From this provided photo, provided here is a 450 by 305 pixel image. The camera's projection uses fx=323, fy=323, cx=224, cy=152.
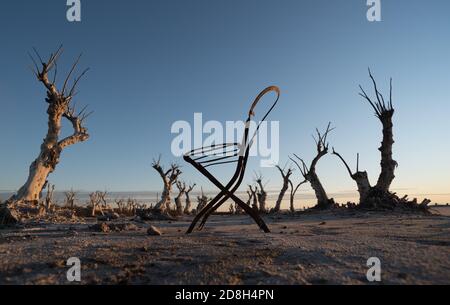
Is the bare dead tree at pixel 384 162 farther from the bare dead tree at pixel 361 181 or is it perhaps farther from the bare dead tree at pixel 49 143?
the bare dead tree at pixel 49 143

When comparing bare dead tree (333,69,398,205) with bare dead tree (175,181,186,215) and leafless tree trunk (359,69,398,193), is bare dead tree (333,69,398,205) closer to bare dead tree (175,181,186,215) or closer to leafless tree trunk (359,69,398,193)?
leafless tree trunk (359,69,398,193)

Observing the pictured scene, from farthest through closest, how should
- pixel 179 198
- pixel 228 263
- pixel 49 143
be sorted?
1. pixel 179 198
2. pixel 49 143
3. pixel 228 263

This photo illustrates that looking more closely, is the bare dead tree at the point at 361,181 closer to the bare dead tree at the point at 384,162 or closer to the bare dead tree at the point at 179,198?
the bare dead tree at the point at 384,162

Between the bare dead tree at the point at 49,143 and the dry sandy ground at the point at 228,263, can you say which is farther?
the bare dead tree at the point at 49,143

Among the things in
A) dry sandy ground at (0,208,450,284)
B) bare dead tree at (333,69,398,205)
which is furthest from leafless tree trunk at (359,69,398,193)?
dry sandy ground at (0,208,450,284)

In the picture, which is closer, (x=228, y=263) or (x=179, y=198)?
(x=228, y=263)

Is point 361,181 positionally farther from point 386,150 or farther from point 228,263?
point 228,263

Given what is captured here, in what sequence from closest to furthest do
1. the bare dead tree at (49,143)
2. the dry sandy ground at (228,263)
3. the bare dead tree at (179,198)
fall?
the dry sandy ground at (228,263)
the bare dead tree at (49,143)
the bare dead tree at (179,198)

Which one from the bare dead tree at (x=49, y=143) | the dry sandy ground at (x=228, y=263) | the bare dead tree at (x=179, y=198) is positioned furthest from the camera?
the bare dead tree at (x=179, y=198)

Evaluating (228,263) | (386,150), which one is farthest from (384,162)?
(228,263)

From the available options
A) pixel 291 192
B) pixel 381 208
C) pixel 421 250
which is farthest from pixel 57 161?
pixel 291 192

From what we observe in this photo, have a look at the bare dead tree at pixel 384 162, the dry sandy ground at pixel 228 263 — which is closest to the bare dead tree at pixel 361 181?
the bare dead tree at pixel 384 162

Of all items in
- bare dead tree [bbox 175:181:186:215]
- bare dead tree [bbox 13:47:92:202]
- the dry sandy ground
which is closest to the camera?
the dry sandy ground
